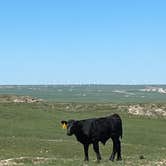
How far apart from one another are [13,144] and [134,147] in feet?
26.9

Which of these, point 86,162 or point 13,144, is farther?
point 13,144

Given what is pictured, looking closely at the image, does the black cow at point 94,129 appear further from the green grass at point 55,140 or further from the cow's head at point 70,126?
the green grass at point 55,140

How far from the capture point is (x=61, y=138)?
127 feet

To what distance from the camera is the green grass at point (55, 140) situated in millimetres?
23781

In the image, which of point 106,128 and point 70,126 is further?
point 106,128

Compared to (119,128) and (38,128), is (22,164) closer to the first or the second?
(119,128)

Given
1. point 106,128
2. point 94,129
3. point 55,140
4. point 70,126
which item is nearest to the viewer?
point 70,126

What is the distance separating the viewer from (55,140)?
36812mm

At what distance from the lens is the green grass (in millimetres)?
23781

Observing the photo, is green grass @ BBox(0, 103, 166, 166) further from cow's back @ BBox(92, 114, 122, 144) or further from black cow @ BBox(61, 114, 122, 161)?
cow's back @ BBox(92, 114, 122, 144)

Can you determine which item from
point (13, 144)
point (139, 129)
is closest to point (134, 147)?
point (13, 144)

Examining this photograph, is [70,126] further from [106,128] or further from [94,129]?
[106,128]

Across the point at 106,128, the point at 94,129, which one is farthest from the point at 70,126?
the point at 106,128

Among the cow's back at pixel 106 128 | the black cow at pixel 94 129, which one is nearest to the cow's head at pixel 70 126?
the black cow at pixel 94 129
